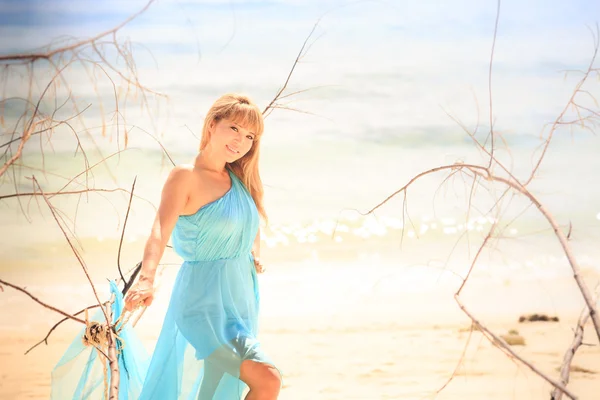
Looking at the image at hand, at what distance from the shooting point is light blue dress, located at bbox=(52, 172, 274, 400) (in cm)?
240

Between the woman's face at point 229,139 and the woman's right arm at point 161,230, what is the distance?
5.4 inches

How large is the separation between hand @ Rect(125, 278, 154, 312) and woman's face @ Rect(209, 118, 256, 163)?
19.6 inches

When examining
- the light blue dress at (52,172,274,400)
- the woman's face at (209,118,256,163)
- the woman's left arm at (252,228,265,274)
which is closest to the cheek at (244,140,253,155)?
the woman's face at (209,118,256,163)

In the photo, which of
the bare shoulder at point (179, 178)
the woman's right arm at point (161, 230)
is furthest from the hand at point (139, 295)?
the bare shoulder at point (179, 178)

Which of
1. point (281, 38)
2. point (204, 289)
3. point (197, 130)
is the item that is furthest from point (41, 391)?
point (281, 38)

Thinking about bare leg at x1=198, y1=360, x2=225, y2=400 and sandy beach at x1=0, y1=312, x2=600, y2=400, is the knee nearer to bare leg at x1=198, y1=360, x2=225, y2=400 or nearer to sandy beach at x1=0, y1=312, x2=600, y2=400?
bare leg at x1=198, y1=360, x2=225, y2=400

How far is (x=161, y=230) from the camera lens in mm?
2381

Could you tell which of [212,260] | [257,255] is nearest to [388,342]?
[257,255]

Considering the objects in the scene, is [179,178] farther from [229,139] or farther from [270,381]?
[270,381]

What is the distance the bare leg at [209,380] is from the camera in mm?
2400

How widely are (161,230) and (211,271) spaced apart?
21 centimetres

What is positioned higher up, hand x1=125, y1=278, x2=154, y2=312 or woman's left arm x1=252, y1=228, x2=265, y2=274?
woman's left arm x1=252, y1=228, x2=265, y2=274

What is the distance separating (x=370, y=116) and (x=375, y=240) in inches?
29.3

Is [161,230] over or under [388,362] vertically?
over
